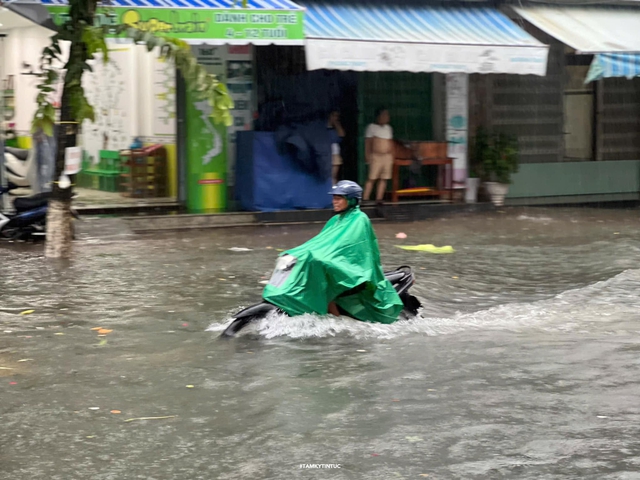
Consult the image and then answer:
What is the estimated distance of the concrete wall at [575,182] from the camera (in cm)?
2044

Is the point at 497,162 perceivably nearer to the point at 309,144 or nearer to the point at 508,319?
the point at 309,144

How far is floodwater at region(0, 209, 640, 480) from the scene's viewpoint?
5.32 metres

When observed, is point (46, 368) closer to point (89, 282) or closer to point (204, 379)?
point (204, 379)

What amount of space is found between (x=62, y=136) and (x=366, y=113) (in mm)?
7599

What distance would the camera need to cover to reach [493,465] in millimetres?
5180

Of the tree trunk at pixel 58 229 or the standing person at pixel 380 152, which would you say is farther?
the standing person at pixel 380 152

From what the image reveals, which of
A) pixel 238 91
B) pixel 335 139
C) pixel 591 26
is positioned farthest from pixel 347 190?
pixel 591 26

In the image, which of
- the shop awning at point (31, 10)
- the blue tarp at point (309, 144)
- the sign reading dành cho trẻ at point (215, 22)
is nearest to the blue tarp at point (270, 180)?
the blue tarp at point (309, 144)

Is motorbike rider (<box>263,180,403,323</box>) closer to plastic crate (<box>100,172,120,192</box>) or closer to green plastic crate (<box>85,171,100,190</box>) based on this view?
plastic crate (<box>100,172,120,192</box>)

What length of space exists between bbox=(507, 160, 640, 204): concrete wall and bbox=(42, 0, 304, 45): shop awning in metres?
6.78

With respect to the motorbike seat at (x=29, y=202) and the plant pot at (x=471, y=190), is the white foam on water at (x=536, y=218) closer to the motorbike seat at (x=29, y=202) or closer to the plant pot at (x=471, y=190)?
the plant pot at (x=471, y=190)

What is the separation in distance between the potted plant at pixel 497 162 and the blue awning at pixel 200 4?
5.20 meters

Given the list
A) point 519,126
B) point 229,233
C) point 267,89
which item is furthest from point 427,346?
point 519,126

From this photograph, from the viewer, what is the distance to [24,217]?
1407 cm
